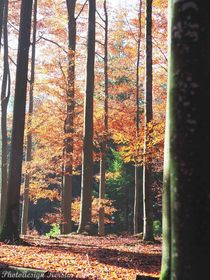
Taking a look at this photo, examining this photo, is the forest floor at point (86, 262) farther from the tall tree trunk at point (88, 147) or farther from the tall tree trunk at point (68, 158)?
the tall tree trunk at point (68, 158)

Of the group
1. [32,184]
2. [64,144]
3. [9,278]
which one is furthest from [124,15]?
→ [9,278]

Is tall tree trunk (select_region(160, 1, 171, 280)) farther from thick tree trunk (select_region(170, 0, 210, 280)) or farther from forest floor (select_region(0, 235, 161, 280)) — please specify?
forest floor (select_region(0, 235, 161, 280))

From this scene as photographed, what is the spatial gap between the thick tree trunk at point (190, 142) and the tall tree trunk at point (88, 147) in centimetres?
1336

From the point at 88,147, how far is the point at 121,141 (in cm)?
350

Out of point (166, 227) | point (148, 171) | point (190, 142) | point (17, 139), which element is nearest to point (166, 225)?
point (166, 227)

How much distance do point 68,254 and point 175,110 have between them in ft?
20.0

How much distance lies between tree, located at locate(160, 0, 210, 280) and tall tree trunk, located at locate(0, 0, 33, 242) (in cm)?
802

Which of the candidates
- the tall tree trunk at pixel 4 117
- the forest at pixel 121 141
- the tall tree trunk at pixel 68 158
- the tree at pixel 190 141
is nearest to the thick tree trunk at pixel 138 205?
the forest at pixel 121 141

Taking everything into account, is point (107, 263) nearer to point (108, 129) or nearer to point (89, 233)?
point (89, 233)

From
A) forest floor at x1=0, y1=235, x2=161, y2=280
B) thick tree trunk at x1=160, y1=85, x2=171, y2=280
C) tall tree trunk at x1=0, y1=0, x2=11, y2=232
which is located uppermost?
tall tree trunk at x1=0, y1=0, x2=11, y2=232

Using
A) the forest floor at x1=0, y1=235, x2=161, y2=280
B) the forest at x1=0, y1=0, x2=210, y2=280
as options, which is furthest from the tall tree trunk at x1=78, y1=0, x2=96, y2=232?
the forest floor at x1=0, y1=235, x2=161, y2=280

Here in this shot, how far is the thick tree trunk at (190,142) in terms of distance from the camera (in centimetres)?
311

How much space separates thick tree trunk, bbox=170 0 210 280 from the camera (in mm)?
3113

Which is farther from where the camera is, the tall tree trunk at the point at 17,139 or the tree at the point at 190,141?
the tall tree trunk at the point at 17,139
